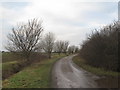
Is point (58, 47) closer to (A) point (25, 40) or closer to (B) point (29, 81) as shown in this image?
(A) point (25, 40)

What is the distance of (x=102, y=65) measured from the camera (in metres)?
20.0

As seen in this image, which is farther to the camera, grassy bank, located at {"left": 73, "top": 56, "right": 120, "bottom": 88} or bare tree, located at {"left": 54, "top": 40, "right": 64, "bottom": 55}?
bare tree, located at {"left": 54, "top": 40, "right": 64, "bottom": 55}

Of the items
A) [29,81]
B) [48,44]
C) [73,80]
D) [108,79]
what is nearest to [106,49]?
[108,79]

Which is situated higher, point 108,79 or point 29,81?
point 108,79

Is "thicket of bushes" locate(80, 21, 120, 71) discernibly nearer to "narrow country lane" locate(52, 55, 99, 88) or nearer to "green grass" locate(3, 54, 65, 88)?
"narrow country lane" locate(52, 55, 99, 88)

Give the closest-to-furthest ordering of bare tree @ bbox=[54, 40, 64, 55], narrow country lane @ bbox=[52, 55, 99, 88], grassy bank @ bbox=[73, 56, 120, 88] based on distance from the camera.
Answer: grassy bank @ bbox=[73, 56, 120, 88] → narrow country lane @ bbox=[52, 55, 99, 88] → bare tree @ bbox=[54, 40, 64, 55]

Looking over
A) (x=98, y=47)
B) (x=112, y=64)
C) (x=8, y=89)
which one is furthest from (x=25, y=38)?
(x=8, y=89)

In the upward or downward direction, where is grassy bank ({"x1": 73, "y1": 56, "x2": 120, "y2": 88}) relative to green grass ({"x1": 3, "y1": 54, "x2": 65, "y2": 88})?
upward

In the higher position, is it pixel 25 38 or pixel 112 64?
pixel 25 38

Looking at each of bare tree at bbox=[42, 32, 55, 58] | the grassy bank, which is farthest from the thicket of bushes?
bare tree at bbox=[42, 32, 55, 58]

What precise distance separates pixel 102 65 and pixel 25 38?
20.3m

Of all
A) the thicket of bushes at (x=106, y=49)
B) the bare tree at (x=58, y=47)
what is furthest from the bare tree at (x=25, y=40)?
the bare tree at (x=58, y=47)

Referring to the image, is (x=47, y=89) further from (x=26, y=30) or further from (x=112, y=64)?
(x=26, y=30)

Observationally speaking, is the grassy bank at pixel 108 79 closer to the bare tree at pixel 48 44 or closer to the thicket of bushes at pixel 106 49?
the thicket of bushes at pixel 106 49
